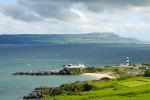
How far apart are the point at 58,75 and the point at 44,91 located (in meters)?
40.3

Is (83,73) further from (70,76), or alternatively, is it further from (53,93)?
(53,93)

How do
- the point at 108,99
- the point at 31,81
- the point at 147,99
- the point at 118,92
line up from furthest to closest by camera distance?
the point at 31,81, the point at 118,92, the point at 108,99, the point at 147,99

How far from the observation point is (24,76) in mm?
121125

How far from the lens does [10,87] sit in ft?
310

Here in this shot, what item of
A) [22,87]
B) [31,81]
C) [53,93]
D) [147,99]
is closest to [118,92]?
[147,99]

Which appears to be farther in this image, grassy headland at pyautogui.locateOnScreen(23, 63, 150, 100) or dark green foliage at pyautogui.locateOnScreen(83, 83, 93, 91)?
dark green foliage at pyautogui.locateOnScreen(83, 83, 93, 91)

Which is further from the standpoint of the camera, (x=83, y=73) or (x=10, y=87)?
(x=83, y=73)

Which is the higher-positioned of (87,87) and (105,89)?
(105,89)

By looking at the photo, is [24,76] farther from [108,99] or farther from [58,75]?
[108,99]

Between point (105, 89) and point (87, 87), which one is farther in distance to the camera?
point (87, 87)

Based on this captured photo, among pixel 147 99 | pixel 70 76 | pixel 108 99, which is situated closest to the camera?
pixel 147 99

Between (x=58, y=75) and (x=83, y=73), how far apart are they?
319 inches

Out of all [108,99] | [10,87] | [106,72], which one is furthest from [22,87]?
[108,99]

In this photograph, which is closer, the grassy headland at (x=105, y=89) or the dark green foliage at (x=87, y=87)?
the grassy headland at (x=105, y=89)
